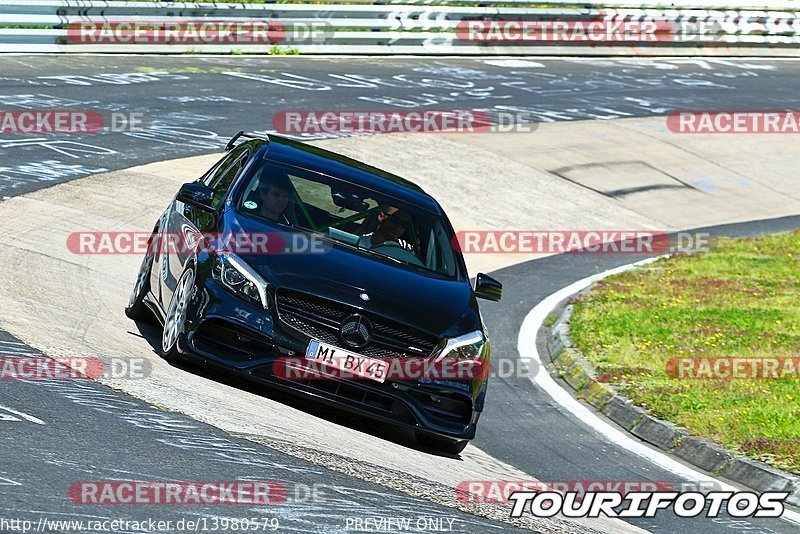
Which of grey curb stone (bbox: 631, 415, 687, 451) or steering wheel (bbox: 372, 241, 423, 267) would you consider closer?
steering wheel (bbox: 372, 241, 423, 267)

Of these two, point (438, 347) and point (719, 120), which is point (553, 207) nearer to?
point (719, 120)

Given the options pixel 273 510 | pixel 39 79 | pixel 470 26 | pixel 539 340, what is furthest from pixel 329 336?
pixel 470 26

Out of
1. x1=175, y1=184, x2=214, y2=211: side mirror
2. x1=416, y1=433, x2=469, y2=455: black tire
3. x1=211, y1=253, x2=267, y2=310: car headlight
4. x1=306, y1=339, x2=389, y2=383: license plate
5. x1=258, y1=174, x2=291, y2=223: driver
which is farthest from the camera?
x1=258, y1=174, x2=291, y2=223: driver

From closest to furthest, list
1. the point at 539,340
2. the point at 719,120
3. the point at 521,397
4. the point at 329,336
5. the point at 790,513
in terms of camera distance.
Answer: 1. the point at 329,336
2. the point at 790,513
3. the point at 521,397
4. the point at 539,340
5. the point at 719,120

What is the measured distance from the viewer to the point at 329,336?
7.89m

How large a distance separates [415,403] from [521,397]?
308 centimetres

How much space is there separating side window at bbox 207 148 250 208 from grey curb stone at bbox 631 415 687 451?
3.72 meters

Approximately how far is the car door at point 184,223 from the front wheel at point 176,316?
172mm

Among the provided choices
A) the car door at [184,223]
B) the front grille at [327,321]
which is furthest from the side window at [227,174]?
the front grille at [327,321]

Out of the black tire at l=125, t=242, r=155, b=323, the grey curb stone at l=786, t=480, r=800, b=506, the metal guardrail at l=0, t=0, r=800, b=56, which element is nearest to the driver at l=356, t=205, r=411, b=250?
the black tire at l=125, t=242, r=155, b=323

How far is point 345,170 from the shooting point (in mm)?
9570

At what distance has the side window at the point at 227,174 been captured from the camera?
30.6ft

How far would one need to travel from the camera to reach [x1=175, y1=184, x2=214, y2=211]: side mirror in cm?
884

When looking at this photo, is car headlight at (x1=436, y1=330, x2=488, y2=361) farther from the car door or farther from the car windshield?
the car door
